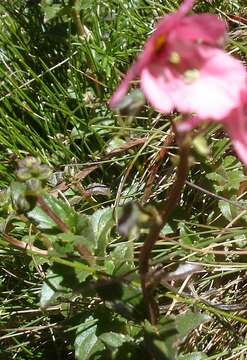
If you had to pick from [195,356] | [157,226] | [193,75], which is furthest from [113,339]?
[193,75]

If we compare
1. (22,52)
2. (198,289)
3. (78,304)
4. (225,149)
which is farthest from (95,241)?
(22,52)

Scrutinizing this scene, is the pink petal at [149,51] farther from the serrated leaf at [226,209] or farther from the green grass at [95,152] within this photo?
the serrated leaf at [226,209]

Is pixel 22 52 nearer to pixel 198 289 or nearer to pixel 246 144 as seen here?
pixel 198 289

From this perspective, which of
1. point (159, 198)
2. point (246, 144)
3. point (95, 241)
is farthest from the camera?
point (159, 198)

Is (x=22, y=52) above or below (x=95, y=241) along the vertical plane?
above

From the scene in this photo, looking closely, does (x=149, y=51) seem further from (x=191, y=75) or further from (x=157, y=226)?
(x=157, y=226)

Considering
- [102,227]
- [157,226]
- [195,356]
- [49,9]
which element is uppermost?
[49,9]
